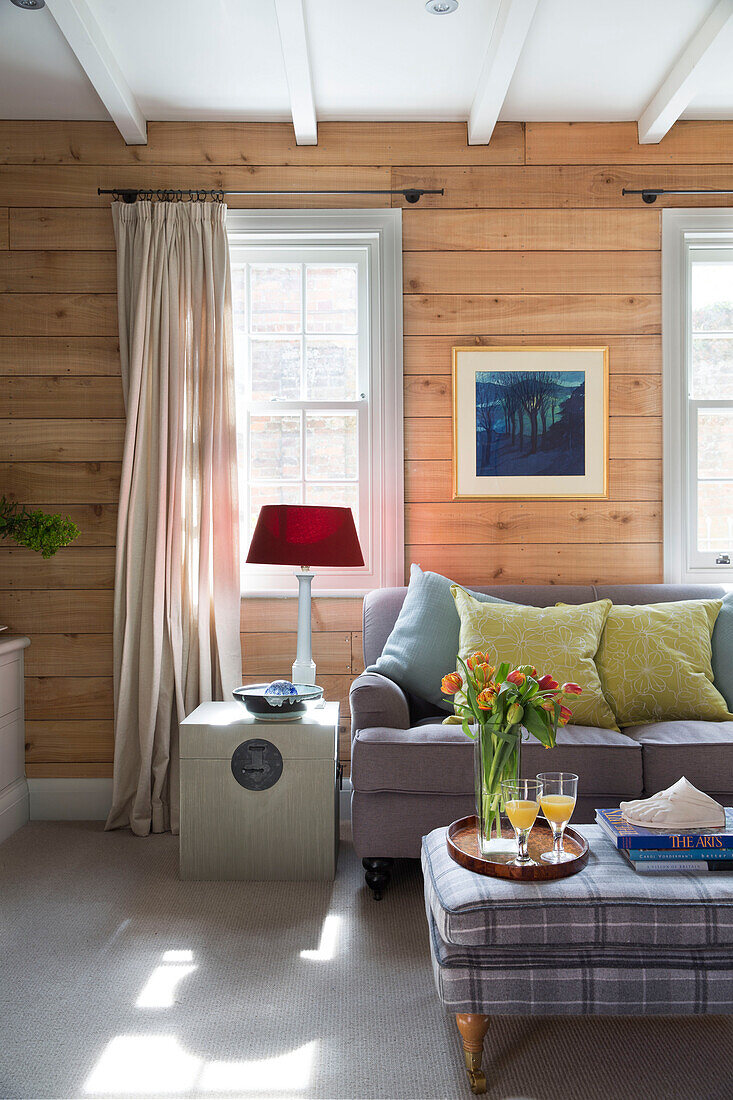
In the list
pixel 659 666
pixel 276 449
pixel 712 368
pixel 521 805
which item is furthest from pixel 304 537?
pixel 712 368

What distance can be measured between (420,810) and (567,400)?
1780 millimetres

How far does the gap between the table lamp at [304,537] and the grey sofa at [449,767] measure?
0.51 m

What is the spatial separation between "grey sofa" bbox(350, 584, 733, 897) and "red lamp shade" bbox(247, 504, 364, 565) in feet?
1.67

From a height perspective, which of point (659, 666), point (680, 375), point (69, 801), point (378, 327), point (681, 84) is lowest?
point (69, 801)

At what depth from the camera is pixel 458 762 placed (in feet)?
7.89

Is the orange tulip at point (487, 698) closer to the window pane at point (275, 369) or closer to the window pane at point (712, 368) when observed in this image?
the window pane at point (275, 369)

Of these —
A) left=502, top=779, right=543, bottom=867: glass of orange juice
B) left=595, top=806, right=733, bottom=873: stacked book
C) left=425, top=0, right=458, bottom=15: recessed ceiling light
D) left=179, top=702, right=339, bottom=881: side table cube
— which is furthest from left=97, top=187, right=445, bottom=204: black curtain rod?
left=595, top=806, right=733, bottom=873: stacked book

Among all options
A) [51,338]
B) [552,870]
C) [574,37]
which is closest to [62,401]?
[51,338]

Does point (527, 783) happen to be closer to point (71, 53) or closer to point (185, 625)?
point (185, 625)

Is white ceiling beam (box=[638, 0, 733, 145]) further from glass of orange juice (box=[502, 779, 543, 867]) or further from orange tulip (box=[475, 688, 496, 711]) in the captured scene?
glass of orange juice (box=[502, 779, 543, 867])

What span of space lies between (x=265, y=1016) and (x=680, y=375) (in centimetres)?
277

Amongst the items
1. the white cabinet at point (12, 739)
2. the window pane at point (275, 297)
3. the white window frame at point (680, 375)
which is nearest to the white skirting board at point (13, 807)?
the white cabinet at point (12, 739)

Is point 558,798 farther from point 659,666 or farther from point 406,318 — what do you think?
point 406,318

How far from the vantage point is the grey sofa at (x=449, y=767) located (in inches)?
93.7
